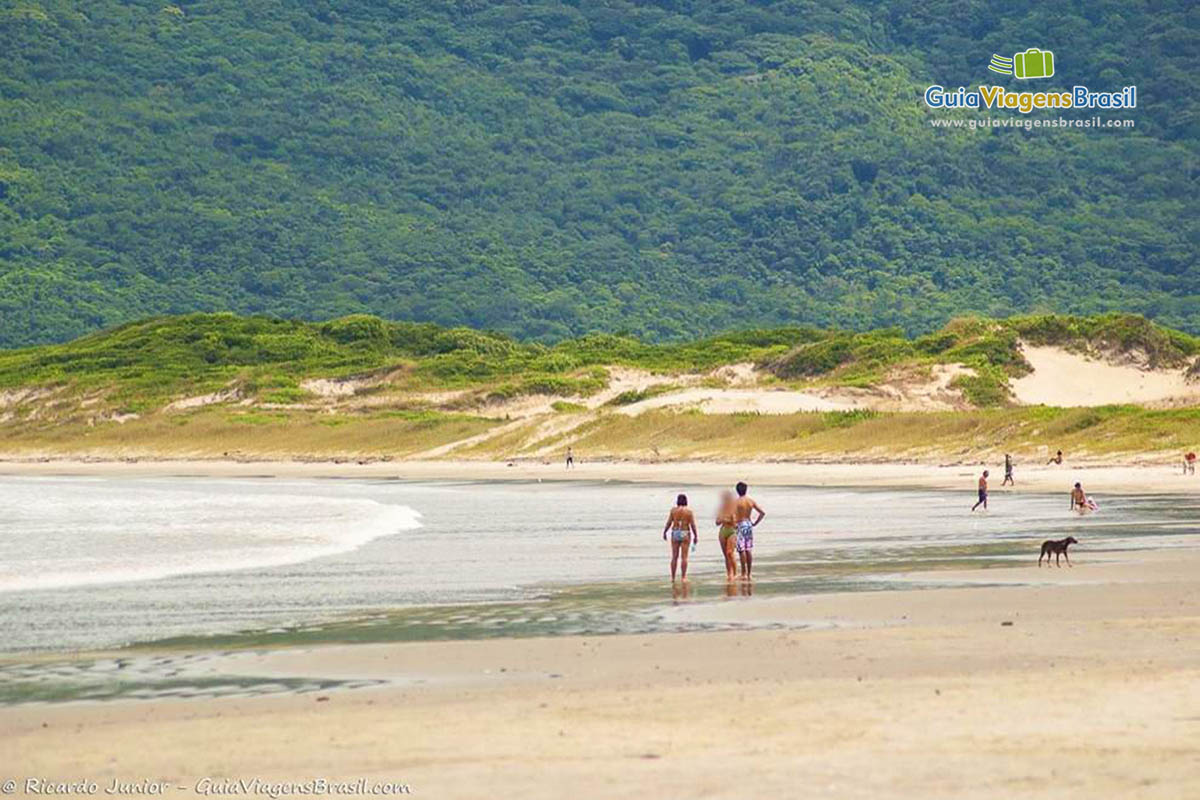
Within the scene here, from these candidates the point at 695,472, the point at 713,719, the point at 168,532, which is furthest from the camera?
the point at 695,472

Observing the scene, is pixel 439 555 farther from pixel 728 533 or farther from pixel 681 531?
pixel 728 533

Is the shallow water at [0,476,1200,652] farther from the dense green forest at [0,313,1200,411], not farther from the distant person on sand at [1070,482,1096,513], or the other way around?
the dense green forest at [0,313,1200,411]

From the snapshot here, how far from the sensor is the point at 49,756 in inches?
464

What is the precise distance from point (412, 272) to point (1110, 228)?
70368 mm

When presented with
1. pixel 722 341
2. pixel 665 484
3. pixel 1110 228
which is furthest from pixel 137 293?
pixel 665 484

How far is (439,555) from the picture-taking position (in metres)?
28.5

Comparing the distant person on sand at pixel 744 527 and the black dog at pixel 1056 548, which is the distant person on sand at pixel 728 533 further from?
the black dog at pixel 1056 548

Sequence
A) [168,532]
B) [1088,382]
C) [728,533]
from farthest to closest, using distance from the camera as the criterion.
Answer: [1088,382]
[168,532]
[728,533]

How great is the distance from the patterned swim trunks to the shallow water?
46cm

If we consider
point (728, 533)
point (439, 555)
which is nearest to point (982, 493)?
point (439, 555)

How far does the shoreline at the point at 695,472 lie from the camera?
161ft

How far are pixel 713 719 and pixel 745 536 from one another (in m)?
10.5

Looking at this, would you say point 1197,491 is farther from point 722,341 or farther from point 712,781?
point 722,341

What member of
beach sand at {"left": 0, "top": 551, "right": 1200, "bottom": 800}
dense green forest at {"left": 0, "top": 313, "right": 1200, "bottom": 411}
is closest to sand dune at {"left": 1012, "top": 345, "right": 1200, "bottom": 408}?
dense green forest at {"left": 0, "top": 313, "right": 1200, "bottom": 411}
